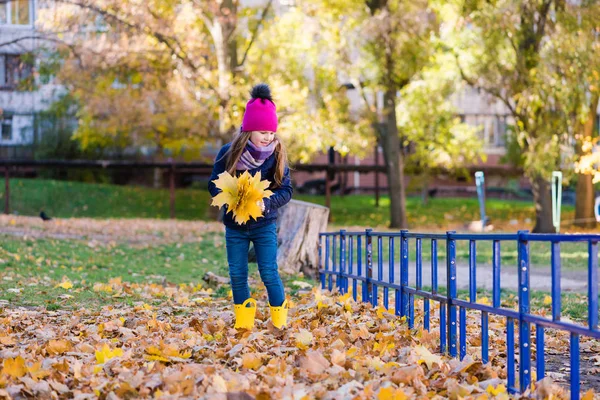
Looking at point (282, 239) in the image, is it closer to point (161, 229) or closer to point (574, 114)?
point (161, 229)

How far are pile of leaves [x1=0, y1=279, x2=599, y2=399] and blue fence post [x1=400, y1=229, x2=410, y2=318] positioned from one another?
167mm

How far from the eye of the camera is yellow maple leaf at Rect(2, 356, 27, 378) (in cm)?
487

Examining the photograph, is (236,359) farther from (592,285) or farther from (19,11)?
(19,11)

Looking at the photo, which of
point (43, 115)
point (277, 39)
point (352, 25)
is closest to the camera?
point (352, 25)

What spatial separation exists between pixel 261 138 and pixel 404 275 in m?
1.64

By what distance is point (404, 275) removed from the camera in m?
7.20

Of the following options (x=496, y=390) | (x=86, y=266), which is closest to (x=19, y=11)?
(x=86, y=266)

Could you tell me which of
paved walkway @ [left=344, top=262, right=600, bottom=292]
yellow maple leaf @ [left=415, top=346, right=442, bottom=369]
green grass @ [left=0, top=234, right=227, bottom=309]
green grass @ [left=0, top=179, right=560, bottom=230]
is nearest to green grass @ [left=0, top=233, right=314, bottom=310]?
green grass @ [left=0, top=234, right=227, bottom=309]

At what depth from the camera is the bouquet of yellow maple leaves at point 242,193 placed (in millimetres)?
6309

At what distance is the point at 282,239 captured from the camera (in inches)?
A: 485

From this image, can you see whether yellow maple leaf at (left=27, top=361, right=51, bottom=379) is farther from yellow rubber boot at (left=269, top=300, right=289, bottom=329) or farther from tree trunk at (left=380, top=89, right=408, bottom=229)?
tree trunk at (left=380, top=89, right=408, bottom=229)

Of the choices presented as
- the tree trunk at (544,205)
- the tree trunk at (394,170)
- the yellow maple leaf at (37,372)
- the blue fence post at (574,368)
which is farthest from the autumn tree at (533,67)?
the yellow maple leaf at (37,372)

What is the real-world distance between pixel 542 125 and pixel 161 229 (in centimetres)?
1060

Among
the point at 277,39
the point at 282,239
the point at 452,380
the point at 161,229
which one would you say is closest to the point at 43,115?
the point at 277,39
